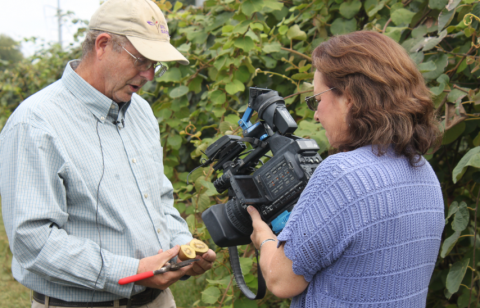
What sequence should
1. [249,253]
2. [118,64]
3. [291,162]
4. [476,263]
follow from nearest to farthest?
1. [291,162]
2. [118,64]
3. [476,263]
4. [249,253]

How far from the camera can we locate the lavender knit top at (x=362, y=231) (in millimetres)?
1040

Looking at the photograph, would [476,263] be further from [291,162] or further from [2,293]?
[2,293]

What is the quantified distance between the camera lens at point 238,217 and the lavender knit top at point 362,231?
0.33m

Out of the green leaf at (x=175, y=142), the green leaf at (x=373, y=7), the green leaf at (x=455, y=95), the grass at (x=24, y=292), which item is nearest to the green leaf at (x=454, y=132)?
the green leaf at (x=455, y=95)

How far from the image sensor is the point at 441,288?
7.07 ft

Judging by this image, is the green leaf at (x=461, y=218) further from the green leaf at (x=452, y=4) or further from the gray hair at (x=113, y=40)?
the gray hair at (x=113, y=40)

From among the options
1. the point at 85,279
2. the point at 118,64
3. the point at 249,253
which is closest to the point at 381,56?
the point at 118,64

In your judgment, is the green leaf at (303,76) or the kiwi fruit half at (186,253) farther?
the green leaf at (303,76)

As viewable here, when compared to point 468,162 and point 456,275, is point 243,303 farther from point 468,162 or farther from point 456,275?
point 468,162

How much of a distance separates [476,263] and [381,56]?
47.5 inches

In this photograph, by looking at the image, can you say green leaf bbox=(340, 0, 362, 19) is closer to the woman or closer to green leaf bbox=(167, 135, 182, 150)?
the woman

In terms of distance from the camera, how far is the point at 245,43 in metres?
2.32

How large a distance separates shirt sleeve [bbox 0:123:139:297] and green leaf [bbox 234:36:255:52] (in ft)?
4.10

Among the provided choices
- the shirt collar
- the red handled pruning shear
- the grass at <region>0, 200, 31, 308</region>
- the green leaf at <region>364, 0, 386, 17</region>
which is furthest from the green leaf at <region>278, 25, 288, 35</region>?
the grass at <region>0, 200, 31, 308</region>
